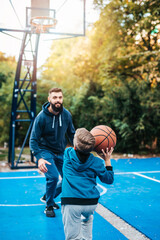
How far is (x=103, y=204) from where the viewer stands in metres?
6.04

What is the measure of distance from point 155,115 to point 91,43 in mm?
7630

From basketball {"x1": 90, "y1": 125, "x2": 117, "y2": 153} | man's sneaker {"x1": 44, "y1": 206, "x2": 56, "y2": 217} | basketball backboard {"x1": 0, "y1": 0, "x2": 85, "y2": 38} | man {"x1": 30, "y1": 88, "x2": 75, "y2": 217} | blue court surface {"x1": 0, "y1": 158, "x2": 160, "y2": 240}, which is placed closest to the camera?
basketball {"x1": 90, "y1": 125, "x2": 117, "y2": 153}

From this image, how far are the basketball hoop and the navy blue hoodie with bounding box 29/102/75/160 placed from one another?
492cm

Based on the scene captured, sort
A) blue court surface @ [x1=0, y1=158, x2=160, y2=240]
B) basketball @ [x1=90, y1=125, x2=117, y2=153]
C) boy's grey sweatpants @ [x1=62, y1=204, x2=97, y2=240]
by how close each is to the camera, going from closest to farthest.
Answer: boy's grey sweatpants @ [x1=62, y1=204, x2=97, y2=240], basketball @ [x1=90, y1=125, x2=117, y2=153], blue court surface @ [x1=0, y1=158, x2=160, y2=240]

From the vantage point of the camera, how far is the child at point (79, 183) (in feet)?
10.5

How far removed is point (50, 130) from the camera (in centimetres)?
520

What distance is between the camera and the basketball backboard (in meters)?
9.35

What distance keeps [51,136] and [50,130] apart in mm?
116

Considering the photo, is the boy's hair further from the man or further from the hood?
the man

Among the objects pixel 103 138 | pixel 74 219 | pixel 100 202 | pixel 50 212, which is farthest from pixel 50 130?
pixel 74 219

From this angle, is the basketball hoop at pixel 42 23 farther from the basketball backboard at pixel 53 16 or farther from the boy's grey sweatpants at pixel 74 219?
the boy's grey sweatpants at pixel 74 219

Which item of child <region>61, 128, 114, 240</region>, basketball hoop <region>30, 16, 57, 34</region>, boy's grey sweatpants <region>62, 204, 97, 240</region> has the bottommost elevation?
boy's grey sweatpants <region>62, 204, 97, 240</region>

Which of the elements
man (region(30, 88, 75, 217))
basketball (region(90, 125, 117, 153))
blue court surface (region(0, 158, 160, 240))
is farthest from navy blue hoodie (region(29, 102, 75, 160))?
blue court surface (region(0, 158, 160, 240))

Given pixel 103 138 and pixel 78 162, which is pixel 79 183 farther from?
pixel 103 138
